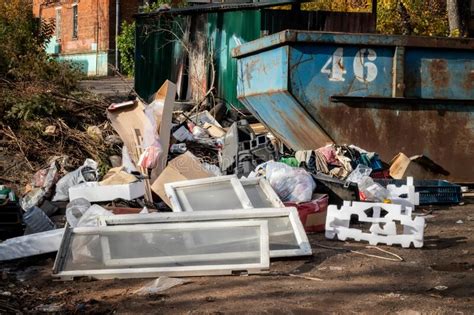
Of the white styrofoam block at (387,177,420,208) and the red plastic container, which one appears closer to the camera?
the red plastic container

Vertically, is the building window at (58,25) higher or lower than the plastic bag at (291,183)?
higher

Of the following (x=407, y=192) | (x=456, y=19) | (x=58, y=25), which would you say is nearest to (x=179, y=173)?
(x=407, y=192)

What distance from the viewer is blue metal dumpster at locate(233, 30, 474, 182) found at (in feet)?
22.2

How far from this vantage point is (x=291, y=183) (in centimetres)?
565

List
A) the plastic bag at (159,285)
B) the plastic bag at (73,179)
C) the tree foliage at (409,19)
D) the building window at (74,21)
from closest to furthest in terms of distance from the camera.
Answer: the plastic bag at (159,285) → the plastic bag at (73,179) → the tree foliage at (409,19) → the building window at (74,21)

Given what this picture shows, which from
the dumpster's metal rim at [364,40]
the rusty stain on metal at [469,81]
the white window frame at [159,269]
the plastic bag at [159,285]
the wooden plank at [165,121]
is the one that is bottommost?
the plastic bag at [159,285]

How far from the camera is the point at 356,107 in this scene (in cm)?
693

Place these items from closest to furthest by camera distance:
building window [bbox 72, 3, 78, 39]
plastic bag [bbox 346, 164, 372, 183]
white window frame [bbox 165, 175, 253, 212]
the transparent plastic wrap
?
1. white window frame [bbox 165, 175, 253, 212]
2. the transparent plastic wrap
3. plastic bag [bbox 346, 164, 372, 183]
4. building window [bbox 72, 3, 78, 39]

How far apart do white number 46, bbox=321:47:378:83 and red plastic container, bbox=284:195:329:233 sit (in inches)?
71.3

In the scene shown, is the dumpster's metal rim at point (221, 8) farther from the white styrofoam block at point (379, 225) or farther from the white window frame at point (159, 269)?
the white window frame at point (159, 269)

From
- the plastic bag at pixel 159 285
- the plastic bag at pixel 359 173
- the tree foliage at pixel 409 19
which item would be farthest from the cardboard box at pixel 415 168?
the tree foliage at pixel 409 19

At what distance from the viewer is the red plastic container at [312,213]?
5246mm

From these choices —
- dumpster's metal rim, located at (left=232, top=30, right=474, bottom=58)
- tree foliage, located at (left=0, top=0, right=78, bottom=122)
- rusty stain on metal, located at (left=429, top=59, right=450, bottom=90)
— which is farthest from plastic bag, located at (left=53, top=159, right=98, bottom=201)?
rusty stain on metal, located at (left=429, top=59, right=450, bottom=90)

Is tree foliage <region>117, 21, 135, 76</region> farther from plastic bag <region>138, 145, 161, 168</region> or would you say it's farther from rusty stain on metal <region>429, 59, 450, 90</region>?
rusty stain on metal <region>429, 59, 450, 90</region>
